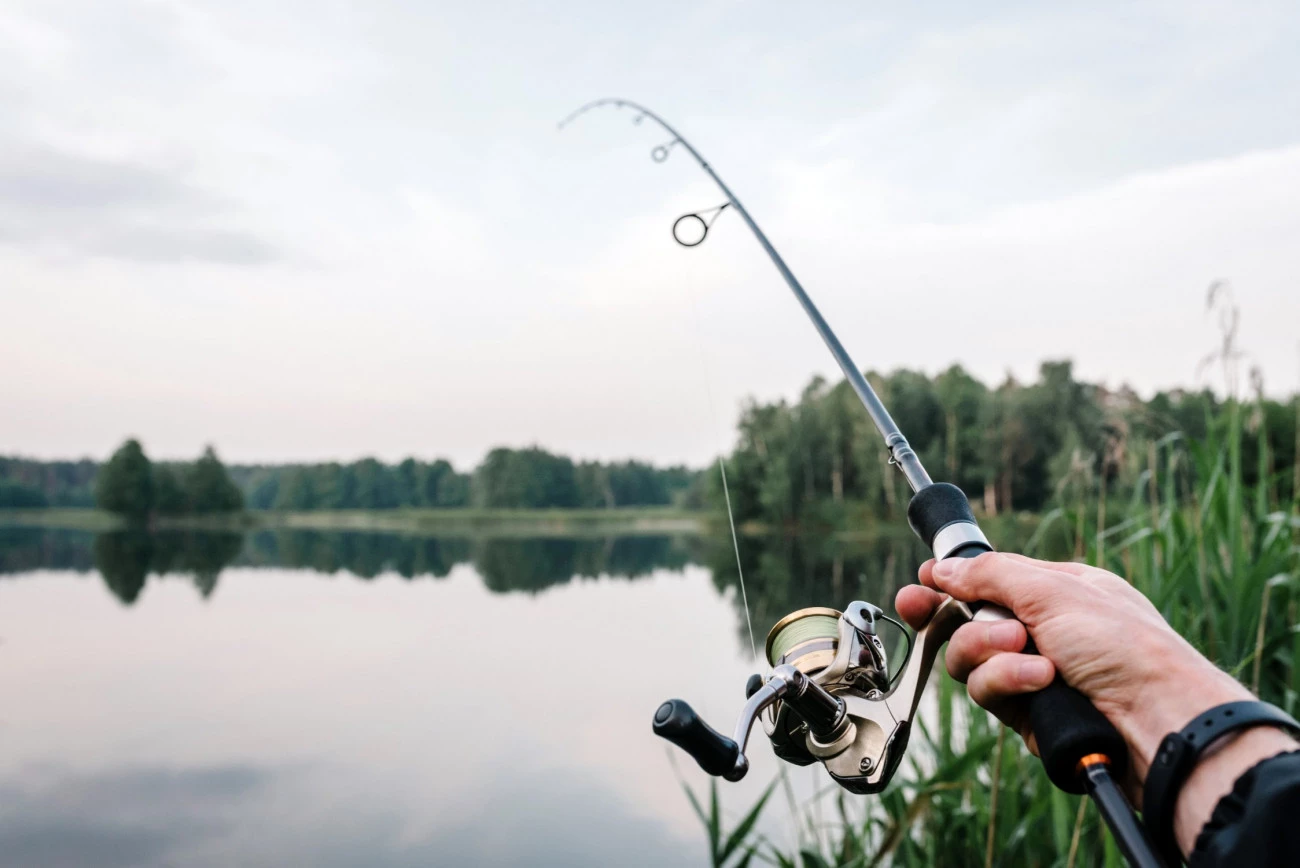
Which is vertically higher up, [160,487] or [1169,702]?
[160,487]

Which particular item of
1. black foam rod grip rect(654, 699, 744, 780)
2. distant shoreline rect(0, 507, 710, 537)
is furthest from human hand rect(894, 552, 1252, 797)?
distant shoreline rect(0, 507, 710, 537)

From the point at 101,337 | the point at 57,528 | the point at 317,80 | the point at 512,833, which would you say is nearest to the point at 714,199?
the point at 512,833

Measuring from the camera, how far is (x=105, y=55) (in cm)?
1409

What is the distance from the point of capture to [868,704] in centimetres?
104

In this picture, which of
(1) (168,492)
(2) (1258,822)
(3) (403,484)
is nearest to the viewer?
(2) (1258,822)

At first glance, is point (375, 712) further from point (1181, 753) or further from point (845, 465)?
point (845, 465)

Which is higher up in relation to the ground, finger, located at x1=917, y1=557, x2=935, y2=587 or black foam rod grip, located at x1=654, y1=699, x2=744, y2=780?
finger, located at x1=917, y1=557, x2=935, y2=587

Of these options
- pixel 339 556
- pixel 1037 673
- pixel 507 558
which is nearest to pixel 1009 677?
pixel 1037 673

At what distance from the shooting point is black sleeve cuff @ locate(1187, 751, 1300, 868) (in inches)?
25.3

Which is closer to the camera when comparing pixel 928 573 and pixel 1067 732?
pixel 1067 732

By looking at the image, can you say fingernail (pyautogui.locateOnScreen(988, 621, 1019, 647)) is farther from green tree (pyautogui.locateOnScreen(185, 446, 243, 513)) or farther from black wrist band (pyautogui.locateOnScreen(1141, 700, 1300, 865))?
green tree (pyautogui.locateOnScreen(185, 446, 243, 513))

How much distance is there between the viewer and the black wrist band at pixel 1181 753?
706mm

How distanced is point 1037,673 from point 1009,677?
28mm

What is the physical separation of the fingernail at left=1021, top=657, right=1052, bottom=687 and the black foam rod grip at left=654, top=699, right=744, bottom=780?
11.6 inches
